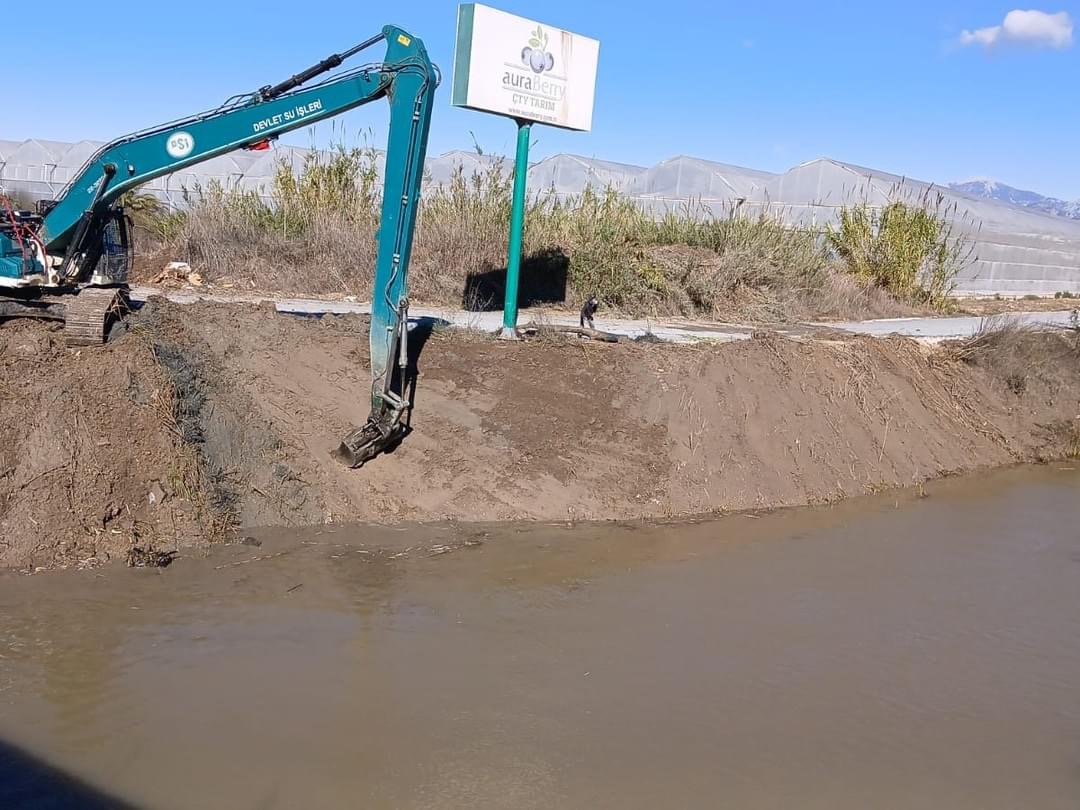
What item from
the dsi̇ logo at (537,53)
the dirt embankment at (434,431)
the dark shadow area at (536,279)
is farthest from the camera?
the dark shadow area at (536,279)

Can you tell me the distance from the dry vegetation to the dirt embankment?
507 centimetres

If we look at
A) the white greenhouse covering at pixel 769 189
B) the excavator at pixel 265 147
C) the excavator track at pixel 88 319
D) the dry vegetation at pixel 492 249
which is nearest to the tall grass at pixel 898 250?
the dry vegetation at pixel 492 249

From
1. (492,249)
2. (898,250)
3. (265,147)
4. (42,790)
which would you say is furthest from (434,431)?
(898,250)

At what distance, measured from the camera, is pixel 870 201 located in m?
26.6

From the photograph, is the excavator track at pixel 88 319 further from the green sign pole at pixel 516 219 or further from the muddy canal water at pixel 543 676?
the green sign pole at pixel 516 219

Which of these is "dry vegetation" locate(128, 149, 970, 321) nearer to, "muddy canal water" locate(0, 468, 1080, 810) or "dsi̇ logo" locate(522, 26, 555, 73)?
"dsi̇ logo" locate(522, 26, 555, 73)

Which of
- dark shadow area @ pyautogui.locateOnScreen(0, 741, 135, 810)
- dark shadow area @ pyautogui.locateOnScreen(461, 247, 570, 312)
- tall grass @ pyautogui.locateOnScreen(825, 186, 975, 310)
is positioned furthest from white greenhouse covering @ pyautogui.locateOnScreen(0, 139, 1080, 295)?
dark shadow area @ pyautogui.locateOnScreen(0, 741, 135, 810)

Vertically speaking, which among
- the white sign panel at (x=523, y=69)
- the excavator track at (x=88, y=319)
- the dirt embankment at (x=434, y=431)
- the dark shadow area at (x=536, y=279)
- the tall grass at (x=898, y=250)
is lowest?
the dirt embankment at (x=434, y=431)

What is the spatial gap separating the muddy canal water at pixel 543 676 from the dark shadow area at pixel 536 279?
8.39m

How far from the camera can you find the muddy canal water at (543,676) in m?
4.91

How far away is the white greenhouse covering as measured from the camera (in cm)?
2705

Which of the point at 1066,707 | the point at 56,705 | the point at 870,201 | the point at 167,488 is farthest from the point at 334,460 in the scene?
the point at 870,201

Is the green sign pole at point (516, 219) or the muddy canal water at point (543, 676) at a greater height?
the green sign pole at point (516, 219)

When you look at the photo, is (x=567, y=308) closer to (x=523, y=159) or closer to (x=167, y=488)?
(x=523, y=159)
